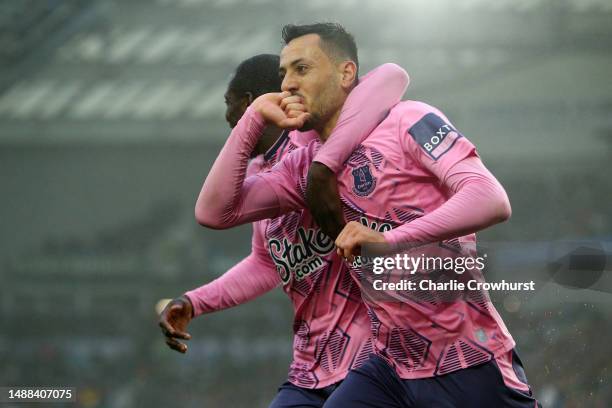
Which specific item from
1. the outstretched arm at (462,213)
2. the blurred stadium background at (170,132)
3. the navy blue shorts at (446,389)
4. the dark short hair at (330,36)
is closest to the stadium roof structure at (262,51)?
the blurred stadium background at (170,132)

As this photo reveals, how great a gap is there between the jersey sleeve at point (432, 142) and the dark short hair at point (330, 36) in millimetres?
316

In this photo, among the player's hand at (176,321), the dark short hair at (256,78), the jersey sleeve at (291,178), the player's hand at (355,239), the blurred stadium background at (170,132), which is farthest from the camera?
the blurred stadium background at (170,132)

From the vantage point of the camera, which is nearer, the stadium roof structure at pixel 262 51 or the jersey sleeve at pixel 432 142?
the jersey sleeve at pixel 432 142

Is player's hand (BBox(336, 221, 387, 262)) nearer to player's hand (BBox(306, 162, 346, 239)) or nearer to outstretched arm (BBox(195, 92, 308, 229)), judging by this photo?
player's hand (BBox(306, 162, 346, 239))

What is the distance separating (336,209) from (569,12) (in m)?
13.4

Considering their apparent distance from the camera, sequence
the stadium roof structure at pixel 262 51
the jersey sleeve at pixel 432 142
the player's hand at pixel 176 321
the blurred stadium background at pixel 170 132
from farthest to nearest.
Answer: the stadium roof structure at pixel 262 51, the blurred stadium background at pixel 170 132, the player's hand at pixel 176 321, the jersey sleeve at pixel 432 142

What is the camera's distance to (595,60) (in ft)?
48.7

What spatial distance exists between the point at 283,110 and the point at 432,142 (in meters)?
0.45

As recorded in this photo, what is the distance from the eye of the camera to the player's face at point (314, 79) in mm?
2486

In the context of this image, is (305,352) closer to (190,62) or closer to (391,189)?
(391,189)

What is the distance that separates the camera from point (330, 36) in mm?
2562

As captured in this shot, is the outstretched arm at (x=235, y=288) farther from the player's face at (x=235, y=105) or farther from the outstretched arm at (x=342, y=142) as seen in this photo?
the outstretched arm at (x=342, y=142)

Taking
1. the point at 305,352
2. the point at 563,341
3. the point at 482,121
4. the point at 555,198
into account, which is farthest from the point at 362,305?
the point at 482,121

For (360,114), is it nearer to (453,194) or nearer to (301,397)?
(453,194)
